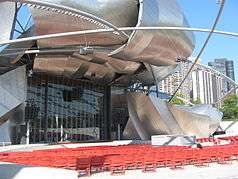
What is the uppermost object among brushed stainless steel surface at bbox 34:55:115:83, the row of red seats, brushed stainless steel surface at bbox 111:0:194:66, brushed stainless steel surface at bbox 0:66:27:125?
brushed stainless steel surface at bbox 111:0:194:66

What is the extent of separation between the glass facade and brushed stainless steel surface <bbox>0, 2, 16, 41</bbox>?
9.96 metres

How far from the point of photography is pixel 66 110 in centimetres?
4028

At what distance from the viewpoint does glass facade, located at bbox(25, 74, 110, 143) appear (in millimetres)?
37156

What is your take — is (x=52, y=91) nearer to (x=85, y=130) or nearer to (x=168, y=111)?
(x=85, y=130)

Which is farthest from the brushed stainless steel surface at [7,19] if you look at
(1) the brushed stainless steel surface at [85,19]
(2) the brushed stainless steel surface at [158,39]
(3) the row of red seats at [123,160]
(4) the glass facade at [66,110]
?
(3) the row of red seats at [123,160]

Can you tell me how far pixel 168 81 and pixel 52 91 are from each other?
109m

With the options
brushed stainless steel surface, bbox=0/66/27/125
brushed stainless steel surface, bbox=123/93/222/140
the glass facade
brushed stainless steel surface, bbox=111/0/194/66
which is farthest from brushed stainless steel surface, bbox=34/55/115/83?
brushed stainless steel surface, bbox=111/0/194/66

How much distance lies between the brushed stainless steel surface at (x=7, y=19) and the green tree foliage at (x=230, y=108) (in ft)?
217

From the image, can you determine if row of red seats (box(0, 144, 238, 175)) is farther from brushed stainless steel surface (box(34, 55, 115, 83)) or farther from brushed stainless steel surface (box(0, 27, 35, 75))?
brushed stainless steel surface (box(34, 55, 115, 83))

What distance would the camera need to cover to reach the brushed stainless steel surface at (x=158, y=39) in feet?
93.6

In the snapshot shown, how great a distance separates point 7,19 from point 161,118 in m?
19.1

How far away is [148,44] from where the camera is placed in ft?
99.1

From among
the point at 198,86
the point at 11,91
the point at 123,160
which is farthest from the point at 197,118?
the point at 198,86

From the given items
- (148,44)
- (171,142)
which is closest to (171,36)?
(148,44)
